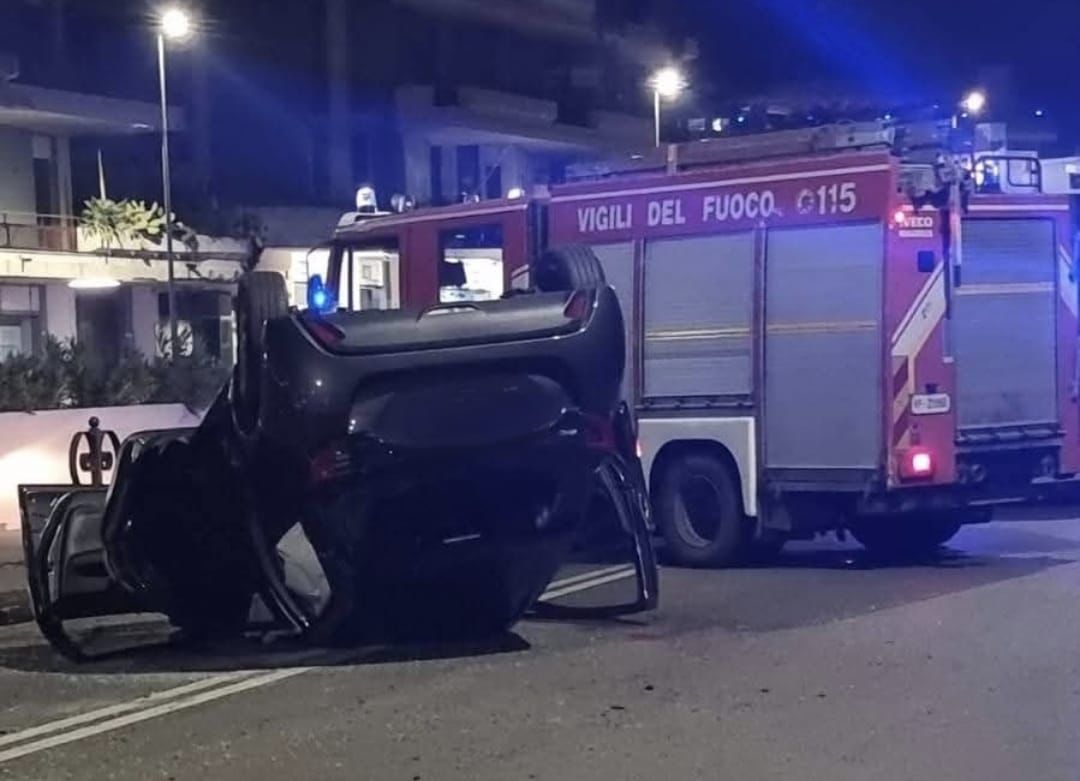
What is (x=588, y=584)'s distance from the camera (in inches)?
496

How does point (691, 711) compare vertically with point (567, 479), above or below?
below

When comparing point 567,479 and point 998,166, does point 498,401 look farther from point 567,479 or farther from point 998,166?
point 998,166

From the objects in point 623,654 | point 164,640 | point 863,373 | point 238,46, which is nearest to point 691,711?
point 623,654

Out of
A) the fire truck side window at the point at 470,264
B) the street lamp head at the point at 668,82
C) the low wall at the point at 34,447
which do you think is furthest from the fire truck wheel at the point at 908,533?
the street lamp head at the point at 668,82

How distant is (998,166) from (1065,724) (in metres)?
6.25

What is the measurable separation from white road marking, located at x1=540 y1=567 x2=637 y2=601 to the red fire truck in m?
0.53

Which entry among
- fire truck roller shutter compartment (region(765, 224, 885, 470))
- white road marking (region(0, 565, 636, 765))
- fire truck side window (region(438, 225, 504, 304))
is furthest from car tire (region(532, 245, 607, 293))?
fire truck side window (region(438, 225, 504, 304))

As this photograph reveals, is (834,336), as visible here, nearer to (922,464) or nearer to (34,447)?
(922,464)

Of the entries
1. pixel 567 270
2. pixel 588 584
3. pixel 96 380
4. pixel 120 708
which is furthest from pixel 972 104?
pixel 120 708

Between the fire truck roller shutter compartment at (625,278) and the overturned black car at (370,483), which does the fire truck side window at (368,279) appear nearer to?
the fire truck roller shutter compartment at (625,278)

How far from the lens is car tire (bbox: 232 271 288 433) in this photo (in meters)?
9.41

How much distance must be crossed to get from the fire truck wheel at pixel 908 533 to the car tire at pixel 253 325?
5.53 m

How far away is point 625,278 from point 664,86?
33.9m

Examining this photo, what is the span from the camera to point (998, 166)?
A: 13.1 m
